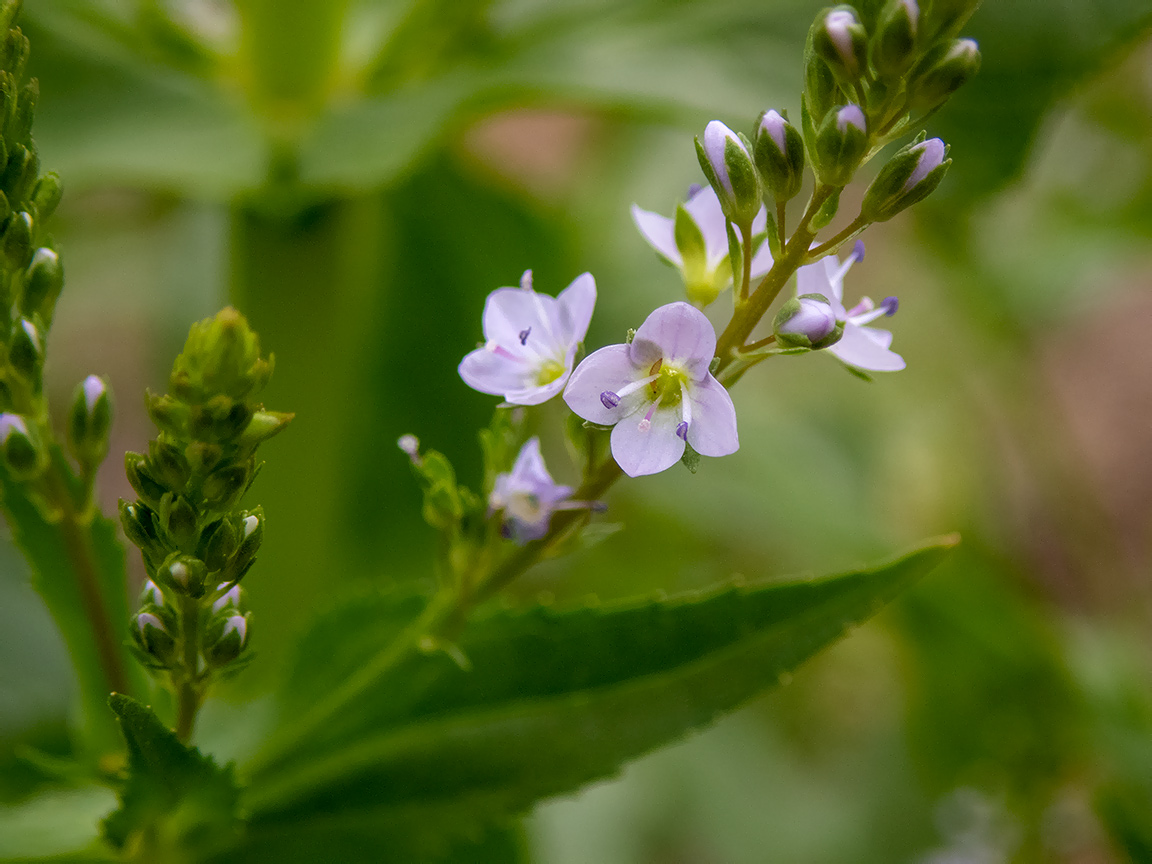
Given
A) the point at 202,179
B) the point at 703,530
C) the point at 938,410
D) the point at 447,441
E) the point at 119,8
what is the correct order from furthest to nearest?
the point at 938,410
the point at 703,530
the point at 447,441
the point at 119,8
the point at 202,179

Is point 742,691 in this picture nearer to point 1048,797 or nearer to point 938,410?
point 1048,797

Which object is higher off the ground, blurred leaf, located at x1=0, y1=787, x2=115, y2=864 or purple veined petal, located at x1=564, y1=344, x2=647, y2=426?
purple veined petal, located at x1=564, y1=344, x2=647, y2=426

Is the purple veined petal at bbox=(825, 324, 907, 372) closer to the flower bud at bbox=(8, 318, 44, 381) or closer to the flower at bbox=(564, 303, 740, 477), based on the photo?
the flower at bbox=(564, 303, 740, 477)

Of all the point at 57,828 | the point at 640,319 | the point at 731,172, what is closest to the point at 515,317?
the point at 731,172

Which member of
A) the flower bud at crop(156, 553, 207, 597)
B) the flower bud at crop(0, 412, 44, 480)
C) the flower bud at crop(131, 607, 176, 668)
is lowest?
the flower bud at crop(131, 607, 176, 668)

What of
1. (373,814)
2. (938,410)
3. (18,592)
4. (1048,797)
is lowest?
(373,814)

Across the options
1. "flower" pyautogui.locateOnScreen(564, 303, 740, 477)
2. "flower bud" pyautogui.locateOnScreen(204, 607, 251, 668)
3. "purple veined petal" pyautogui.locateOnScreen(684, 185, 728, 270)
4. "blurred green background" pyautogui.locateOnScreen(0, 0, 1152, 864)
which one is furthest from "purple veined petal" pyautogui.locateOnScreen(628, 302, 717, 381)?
"blurred green background" pyautogui.locateOnScreen(0, 0, 1152, 864)

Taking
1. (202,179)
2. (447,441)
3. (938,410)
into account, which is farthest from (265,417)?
(938,410)
